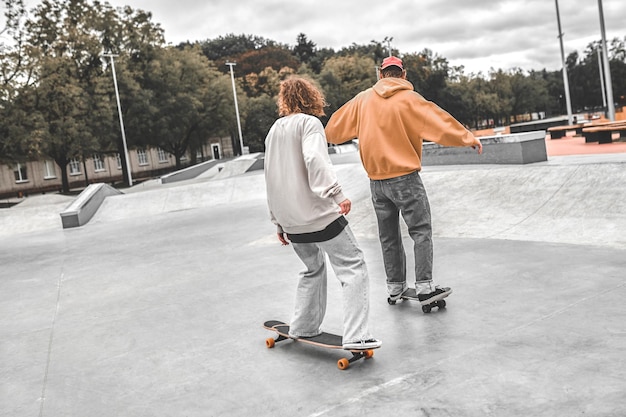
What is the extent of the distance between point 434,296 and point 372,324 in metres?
0.59

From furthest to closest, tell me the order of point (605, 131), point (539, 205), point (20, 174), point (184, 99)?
point (20, 174), point (184, 99), point (605, 131), point (539, 205)

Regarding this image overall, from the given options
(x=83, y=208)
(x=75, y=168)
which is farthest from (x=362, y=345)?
(x=75, y=168)

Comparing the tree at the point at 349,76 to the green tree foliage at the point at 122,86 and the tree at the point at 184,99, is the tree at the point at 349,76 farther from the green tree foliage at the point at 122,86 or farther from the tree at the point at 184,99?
the tree at the point at 184,99

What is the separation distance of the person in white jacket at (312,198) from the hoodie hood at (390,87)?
33.7 inches

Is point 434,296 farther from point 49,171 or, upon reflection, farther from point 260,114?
point 49,171

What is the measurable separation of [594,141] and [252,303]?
1506cm

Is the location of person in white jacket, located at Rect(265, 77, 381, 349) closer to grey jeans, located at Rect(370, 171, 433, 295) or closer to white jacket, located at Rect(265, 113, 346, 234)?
white jacket, located at Rect(265, 113, 346, 234)

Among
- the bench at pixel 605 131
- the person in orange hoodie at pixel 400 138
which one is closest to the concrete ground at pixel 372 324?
the person in orange hoodie at pixel 400 138

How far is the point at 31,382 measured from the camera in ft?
13.8

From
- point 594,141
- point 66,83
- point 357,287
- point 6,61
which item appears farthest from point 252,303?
point 66,83

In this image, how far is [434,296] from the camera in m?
4.88

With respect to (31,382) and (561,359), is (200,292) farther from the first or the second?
(561,359)

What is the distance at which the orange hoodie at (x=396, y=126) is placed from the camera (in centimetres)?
471

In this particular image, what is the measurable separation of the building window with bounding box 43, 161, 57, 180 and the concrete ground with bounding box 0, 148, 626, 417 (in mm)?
49132
